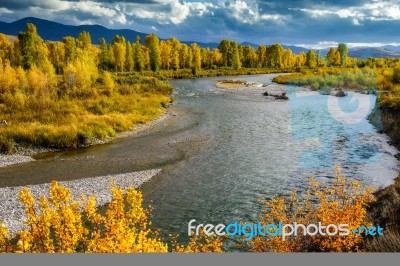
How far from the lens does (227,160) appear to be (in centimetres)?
2270

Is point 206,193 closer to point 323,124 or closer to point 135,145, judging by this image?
point 135,145

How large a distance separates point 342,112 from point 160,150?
20.4 m

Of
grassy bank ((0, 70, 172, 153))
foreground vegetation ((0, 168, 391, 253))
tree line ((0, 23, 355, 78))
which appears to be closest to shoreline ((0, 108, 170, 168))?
grassy bank ((0, 70, 172, 153))

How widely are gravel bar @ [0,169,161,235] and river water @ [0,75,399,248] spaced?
2.83 ft

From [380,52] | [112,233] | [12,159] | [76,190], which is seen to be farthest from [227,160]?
[380,52]

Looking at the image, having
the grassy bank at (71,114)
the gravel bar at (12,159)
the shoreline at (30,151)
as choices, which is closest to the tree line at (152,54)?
the grassy bank at (71,114)

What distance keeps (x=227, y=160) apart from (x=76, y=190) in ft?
27.7

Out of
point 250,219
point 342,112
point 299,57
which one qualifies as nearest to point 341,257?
point 250,219

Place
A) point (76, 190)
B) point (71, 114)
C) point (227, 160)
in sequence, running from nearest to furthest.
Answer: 1. point (76, 190)
2. point (227, 160)
3. point (71, 114)

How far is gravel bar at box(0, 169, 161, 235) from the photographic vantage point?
1498 cm

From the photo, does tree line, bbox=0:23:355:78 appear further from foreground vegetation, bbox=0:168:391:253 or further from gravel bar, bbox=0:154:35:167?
foreground vegetation, bbox=0:168:391:253

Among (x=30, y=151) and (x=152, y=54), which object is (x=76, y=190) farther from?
(x=152, y=54)

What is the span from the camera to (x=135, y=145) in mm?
27438

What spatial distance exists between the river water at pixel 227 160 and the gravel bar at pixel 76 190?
2.83ft
